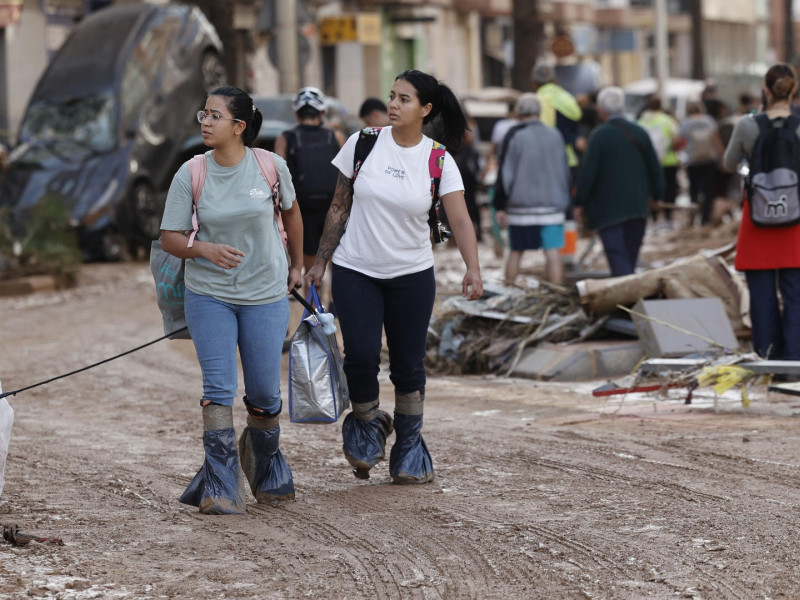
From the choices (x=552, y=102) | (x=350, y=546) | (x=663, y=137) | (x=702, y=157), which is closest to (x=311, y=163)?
(x=552, y=102)

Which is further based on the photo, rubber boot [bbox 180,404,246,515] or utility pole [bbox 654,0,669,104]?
utility pole [bbox 654,0,669,104]

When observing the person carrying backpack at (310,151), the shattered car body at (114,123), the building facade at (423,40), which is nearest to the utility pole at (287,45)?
the building facade at (423,40)

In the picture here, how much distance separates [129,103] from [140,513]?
15.8 m

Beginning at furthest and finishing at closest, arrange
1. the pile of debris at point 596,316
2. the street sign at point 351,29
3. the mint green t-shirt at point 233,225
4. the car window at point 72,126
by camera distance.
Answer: the street sign at point 351,29, the car window at point 72,126, the pile of debris at point 596,316, the mint green t-shirt at point 233,225

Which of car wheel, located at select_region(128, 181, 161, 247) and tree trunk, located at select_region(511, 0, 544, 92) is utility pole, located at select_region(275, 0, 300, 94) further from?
tree trunk, located at select_region(511, 0, 544, 92)

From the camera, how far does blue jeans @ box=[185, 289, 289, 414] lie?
6.54 meters

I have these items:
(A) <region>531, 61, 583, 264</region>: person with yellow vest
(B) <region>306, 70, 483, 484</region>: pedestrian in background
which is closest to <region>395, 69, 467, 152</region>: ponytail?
(B) <region>306, 70, 483, 484</region>: pedestrian in background

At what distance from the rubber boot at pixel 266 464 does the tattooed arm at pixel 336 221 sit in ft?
2.18

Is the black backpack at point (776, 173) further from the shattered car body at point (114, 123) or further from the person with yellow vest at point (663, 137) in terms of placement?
the person with yellow vest at point (663, 137)

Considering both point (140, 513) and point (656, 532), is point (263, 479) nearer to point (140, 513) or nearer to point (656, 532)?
point (140, 513)

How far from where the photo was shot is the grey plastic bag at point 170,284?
6.71 m

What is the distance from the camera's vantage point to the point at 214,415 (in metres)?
6.61

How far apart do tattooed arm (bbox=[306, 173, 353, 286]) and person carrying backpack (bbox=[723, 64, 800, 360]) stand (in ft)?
11.2

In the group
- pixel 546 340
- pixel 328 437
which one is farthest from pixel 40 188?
pixel 328 437
